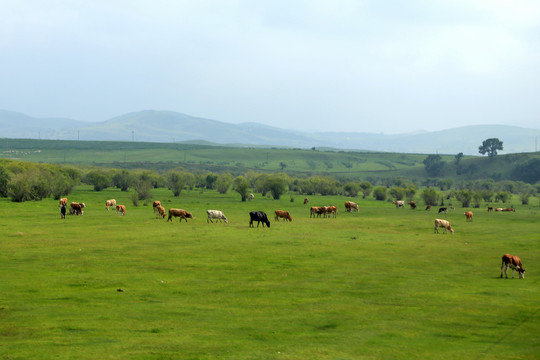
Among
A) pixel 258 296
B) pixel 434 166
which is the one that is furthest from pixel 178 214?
pixel 434 166

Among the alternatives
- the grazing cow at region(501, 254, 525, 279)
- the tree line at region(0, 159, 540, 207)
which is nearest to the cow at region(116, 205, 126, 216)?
the tree line at region(0, 159, 540, 207)

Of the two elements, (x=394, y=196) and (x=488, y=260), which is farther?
(x=394, y=196)

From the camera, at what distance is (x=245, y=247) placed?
33250 millimetres

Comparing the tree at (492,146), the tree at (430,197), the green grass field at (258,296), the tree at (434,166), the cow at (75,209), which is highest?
the tree at (492,146)

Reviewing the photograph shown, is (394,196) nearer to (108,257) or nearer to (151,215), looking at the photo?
(151,215)

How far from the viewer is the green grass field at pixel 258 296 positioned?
14.5m

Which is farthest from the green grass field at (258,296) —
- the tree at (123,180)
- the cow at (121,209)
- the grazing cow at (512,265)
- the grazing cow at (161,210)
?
the tree at (123,180)

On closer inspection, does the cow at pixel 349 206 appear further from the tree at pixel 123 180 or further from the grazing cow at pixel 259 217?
the tree at pixel 123 180

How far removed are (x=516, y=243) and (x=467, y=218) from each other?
22170 mm

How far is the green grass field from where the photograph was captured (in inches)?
569

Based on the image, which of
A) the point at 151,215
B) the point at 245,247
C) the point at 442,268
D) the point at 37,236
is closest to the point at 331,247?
the point at 245,247

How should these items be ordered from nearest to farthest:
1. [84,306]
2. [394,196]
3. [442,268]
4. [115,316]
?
[115,316] → [84,306] → [442,268] → [394,196]

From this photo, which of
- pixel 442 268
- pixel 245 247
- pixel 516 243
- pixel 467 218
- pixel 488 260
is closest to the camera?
pixel 442 268

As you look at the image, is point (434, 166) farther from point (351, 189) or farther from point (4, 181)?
point (4, 181)
